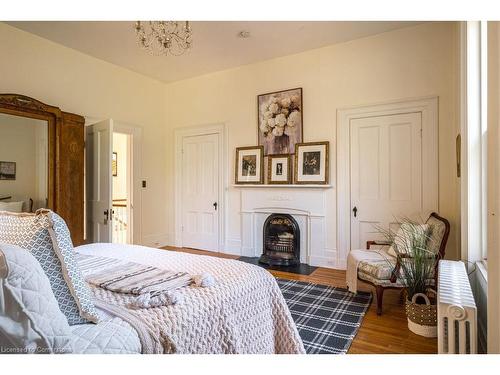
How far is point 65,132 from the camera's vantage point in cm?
359

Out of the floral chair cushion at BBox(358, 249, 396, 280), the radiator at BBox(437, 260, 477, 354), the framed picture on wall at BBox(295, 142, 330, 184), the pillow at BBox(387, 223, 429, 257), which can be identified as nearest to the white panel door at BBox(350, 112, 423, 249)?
the framed picture on wall at BBox(295, 142, 330, 184)

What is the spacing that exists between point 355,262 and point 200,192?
9.60 ft

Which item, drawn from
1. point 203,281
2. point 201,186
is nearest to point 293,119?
point 201,186

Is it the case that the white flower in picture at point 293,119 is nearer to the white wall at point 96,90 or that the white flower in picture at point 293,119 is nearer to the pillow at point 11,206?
the white wall at point 96,90

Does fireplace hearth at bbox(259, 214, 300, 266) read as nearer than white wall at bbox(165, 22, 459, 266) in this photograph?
No

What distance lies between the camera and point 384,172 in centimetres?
354

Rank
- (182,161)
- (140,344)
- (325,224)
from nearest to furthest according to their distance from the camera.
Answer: (140,344), (325,224), (182,161)

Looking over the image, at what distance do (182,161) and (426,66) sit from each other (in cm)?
385

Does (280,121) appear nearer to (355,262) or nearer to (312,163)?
(312,163)

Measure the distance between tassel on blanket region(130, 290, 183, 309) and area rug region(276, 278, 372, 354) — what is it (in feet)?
3.94

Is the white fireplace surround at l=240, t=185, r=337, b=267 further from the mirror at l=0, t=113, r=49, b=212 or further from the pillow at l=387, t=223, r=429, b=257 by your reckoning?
the mirror at l=0, t=113, r=49, b=212

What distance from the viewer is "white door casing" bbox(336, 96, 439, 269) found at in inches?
128
